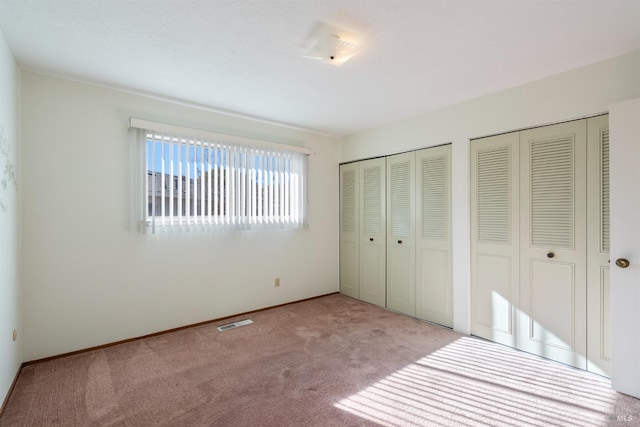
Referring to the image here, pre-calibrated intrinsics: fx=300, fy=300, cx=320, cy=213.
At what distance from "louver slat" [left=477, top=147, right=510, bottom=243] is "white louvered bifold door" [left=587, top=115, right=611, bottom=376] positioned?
600mm

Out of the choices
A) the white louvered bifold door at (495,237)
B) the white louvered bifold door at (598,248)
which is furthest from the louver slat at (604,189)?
the white louvered bifold door at (495,237)

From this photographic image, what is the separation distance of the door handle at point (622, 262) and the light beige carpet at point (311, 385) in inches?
35.6

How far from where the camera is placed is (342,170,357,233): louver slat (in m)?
4.47

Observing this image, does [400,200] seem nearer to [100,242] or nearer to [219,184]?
[219,184]

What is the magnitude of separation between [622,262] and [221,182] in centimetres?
357

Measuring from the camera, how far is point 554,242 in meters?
2.59

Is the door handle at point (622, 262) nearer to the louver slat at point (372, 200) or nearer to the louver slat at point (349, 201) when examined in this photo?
the louver slat at point (372, 200)

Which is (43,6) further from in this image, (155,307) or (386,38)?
(155,307)

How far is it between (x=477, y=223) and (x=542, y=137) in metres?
0.96

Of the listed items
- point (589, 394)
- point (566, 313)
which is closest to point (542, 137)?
point (566, 313)

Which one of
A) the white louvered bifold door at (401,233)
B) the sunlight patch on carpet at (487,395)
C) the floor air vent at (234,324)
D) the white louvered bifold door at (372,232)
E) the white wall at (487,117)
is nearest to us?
the sunlight patch on carpet at (487,395)

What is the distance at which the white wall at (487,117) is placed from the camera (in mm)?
2309

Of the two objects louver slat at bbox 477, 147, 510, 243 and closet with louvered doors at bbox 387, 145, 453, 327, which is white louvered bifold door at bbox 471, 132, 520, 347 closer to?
louver slat at bbox 477, 147, 510, 243

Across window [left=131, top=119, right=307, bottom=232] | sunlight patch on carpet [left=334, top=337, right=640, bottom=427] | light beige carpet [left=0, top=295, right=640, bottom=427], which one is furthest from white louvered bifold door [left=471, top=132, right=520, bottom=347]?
window [left=131, top=119, right=307, bottom=232]
